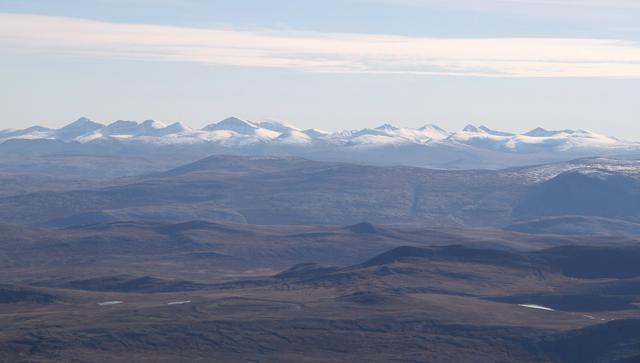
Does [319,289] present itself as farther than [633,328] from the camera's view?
Yes

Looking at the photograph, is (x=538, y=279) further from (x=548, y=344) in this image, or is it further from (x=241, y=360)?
(x=241, y=360)

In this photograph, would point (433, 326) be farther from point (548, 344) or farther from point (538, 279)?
point (538, 279)

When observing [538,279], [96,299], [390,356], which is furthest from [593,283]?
[96,299]

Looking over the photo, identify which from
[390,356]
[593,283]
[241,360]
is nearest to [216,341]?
[241,360]

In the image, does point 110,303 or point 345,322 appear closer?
point 345,322

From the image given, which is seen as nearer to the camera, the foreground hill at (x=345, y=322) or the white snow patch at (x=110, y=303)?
the foreground hill at (x=345, y=322)

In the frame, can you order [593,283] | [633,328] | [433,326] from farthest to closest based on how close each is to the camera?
[593,283], [433,326], [633,328]

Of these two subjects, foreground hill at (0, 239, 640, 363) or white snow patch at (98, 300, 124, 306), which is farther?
white snow patch at (98, 300, 124, 306)

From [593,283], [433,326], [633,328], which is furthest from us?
[593,283]

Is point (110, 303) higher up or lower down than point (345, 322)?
lower down
